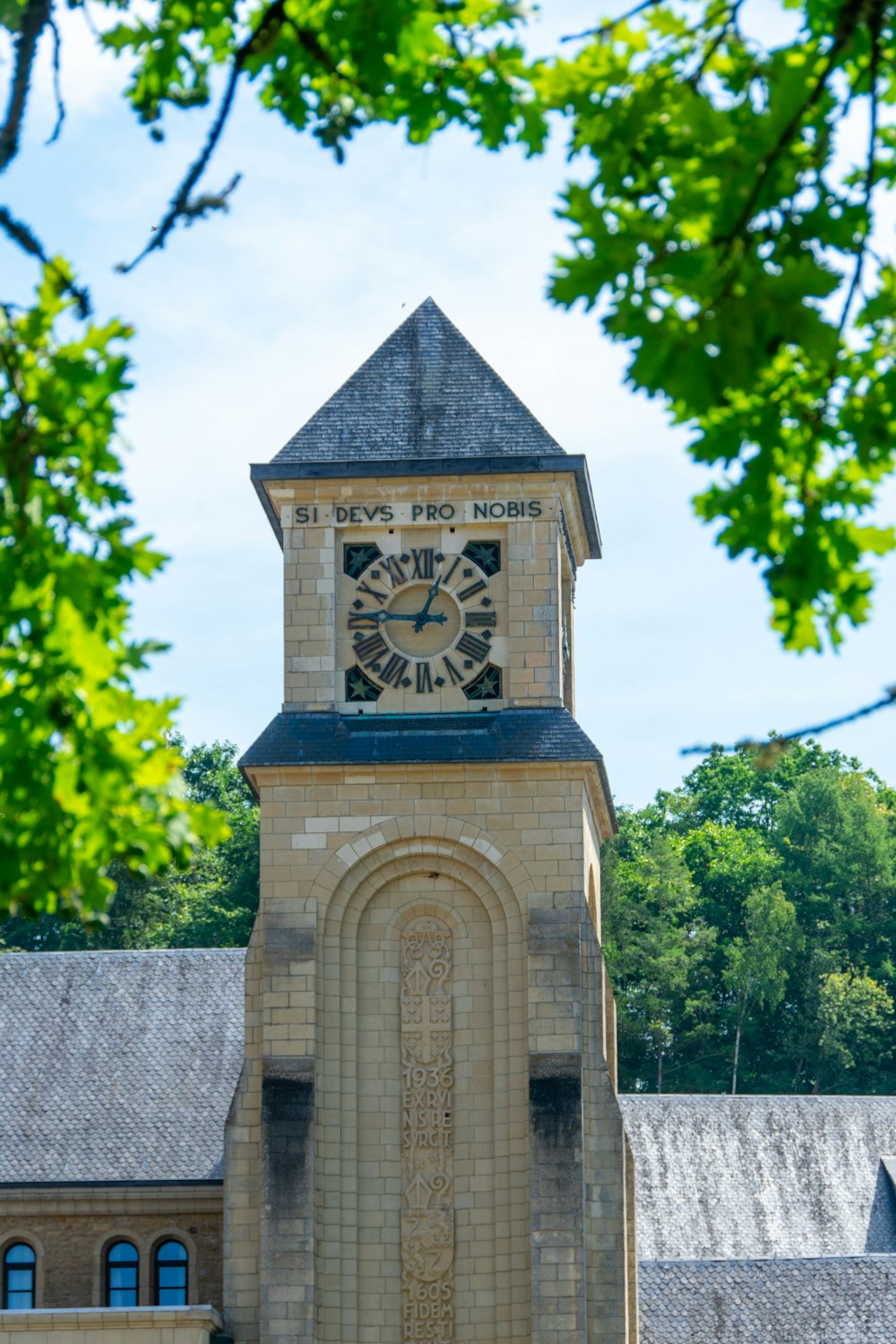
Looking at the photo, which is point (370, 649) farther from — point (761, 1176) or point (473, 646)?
point (761, 1176)

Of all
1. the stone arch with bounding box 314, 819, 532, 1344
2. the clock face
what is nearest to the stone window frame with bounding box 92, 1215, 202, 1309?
the stone arch with bounding box 314, 819, 532, 1344

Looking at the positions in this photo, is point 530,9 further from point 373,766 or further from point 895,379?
point 373,766

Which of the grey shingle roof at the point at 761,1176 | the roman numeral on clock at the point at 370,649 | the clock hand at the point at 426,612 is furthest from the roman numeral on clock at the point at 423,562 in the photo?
the grey shingle roof at the point at 761,1176

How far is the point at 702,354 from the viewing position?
7.55 metres

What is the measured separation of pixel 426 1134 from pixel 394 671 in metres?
5.94

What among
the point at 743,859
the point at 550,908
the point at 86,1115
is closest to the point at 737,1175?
the point at 86,1115

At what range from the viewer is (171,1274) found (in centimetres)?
3478

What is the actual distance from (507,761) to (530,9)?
22.2 meters

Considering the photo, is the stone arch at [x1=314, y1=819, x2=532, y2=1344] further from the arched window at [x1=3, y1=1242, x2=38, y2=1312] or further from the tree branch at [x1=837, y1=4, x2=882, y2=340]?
the tree branch at [x1=837, y1=4, x2=882, y2=340]

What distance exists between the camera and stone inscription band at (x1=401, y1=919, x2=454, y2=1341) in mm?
29391

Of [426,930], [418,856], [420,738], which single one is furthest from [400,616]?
[426,930]

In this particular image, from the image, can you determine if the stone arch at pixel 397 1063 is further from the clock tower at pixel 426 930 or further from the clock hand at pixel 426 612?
the clock hand at pixel 426 612

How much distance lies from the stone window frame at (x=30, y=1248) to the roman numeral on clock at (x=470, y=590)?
11557 millimetres

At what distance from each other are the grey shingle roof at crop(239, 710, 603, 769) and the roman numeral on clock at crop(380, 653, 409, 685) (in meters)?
0.46
